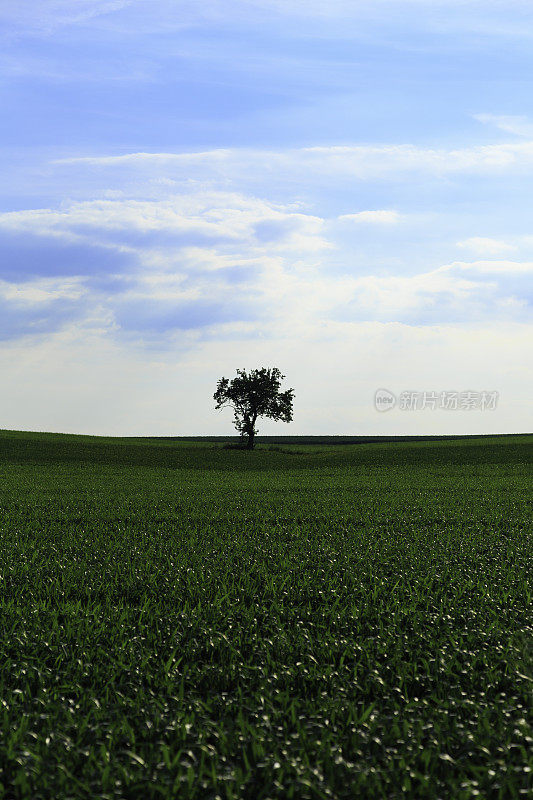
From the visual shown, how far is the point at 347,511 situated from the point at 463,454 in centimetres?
4019

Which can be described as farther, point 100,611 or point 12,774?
point 100,611

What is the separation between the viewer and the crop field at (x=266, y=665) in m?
3.98

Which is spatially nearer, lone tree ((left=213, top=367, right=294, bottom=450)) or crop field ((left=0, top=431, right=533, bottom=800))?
crop field ((left=0, top=431, right=533, bottom=800))

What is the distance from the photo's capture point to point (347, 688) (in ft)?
17.2

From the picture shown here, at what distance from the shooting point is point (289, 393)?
80.4 m

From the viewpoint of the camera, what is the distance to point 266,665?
5691 millimetres

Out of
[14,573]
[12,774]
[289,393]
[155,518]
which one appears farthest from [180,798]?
[289,393]

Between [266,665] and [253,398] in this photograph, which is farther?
[253,398]

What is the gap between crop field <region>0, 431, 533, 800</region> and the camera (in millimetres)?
3977

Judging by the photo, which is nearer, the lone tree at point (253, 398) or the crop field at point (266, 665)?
the crop field at point (266, 665)

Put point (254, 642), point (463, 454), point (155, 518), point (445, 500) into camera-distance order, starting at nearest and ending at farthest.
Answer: point (254, 642) < point (155, 518) < point (445, 500) < point (463, 454)

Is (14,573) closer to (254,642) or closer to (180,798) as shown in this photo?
(254,642)

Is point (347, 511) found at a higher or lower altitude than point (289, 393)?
lower

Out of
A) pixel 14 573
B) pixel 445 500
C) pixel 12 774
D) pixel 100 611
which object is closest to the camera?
pixel 12 774
